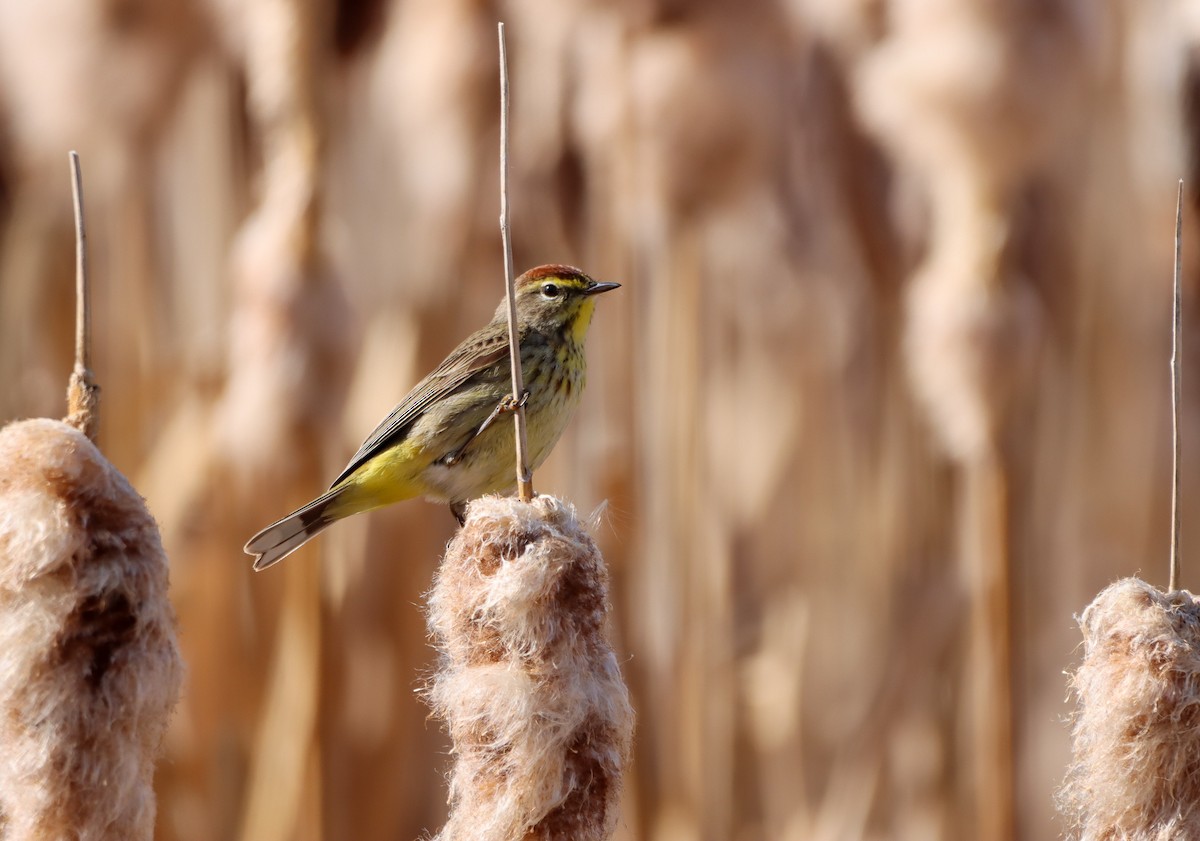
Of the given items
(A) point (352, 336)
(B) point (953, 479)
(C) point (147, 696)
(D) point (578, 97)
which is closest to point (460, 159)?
(D) point (578, 97)

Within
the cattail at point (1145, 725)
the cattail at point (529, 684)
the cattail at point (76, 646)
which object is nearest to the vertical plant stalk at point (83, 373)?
the cattail at point (76, 646)

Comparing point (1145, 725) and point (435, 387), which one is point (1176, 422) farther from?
point (435, 387)

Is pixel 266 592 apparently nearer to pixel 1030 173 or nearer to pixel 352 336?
pixel 352 336

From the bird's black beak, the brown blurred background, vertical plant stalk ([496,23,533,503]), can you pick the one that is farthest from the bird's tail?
vertical plant stalk ([496,23,533,503])

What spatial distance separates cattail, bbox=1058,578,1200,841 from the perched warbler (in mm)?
1401

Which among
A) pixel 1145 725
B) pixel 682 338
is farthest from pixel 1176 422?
pixel 682 338

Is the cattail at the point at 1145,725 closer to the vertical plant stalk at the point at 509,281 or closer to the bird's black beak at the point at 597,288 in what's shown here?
the vertical plant stalk at the point at 509,281

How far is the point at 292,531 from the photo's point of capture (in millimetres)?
2877

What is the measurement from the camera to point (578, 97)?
371cm

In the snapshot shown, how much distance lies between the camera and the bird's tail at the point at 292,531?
9.09ft

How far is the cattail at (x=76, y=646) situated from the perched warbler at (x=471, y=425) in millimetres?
1126

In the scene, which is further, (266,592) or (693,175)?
(266,592)

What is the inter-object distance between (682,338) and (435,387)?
693 mm

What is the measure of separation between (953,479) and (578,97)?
5.28 ft
